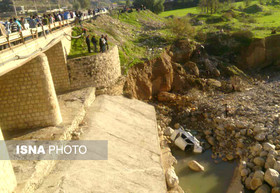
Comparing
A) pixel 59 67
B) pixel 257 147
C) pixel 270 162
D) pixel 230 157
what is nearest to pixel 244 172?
pixel 270 162

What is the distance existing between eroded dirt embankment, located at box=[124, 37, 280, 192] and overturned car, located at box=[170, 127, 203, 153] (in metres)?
0.86

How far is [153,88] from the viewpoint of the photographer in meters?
23.4

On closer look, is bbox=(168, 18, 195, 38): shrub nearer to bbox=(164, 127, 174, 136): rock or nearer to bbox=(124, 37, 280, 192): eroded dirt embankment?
bbox=(124, 37, 280, 192): eroded dirt embankment

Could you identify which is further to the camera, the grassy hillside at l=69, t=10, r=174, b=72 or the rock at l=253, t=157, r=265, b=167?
the grassy hillside at l=69, t=10, r=174, b=72

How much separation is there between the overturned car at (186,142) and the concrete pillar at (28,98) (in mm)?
9884

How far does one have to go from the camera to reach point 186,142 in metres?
17.4

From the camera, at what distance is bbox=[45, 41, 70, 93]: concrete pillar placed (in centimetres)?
1574

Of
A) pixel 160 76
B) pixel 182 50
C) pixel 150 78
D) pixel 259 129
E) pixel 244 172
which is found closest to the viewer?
pixel 244 172

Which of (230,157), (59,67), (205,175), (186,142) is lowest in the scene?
(205,175)

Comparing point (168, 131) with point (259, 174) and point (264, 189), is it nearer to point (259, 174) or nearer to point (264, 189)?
point (259, 174)

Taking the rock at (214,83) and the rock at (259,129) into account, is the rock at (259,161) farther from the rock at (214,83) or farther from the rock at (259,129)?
the rock at (214,83)

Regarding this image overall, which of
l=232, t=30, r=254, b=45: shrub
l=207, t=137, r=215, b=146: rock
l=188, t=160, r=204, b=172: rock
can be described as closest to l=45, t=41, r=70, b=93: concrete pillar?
l=188, t=160, r=204, b=172: rock

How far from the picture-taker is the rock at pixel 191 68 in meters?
27.0

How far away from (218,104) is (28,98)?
56.6 ft
